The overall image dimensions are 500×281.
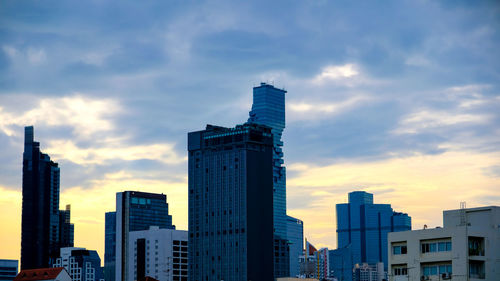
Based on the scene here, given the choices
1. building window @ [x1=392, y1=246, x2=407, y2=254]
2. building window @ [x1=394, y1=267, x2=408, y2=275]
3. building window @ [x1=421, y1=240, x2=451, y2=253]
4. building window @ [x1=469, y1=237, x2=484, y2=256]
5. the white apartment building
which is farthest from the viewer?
building window @ [x1=392, y1=246, x2=407, y2=254]

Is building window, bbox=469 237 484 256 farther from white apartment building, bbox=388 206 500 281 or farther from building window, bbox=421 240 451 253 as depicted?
building window, bbox=421 240 451 253

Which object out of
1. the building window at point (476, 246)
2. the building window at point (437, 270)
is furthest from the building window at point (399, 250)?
the building window at point (476, 246)

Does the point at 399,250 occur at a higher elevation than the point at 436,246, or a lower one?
lower

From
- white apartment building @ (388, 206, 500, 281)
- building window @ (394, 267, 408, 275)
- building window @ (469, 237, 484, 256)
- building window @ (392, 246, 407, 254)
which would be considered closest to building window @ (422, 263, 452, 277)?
white apartment building @ (388, 206, 500, 281)

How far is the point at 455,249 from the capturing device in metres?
103

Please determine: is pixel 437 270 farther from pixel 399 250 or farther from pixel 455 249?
pixel 399 250

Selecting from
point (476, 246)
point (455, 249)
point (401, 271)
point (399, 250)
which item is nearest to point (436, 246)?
point (455, 249)

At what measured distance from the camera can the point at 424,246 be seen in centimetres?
→ 10700

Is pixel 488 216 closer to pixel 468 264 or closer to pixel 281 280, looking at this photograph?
pixel 468 264

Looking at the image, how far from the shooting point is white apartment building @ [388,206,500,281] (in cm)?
10281

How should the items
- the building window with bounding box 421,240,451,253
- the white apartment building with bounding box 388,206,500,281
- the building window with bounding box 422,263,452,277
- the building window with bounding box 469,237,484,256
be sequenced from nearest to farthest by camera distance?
the white apartment building with bounding box 388,206,500,281 → the building window with bounding box 469,237,484,256 → the building window with bounding box 421,240,451,253 → the building window with bounding box 422,263,452,277

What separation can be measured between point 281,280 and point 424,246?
45111mm

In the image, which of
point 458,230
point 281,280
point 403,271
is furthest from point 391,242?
point 281,280

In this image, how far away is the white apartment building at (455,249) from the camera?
337ft
